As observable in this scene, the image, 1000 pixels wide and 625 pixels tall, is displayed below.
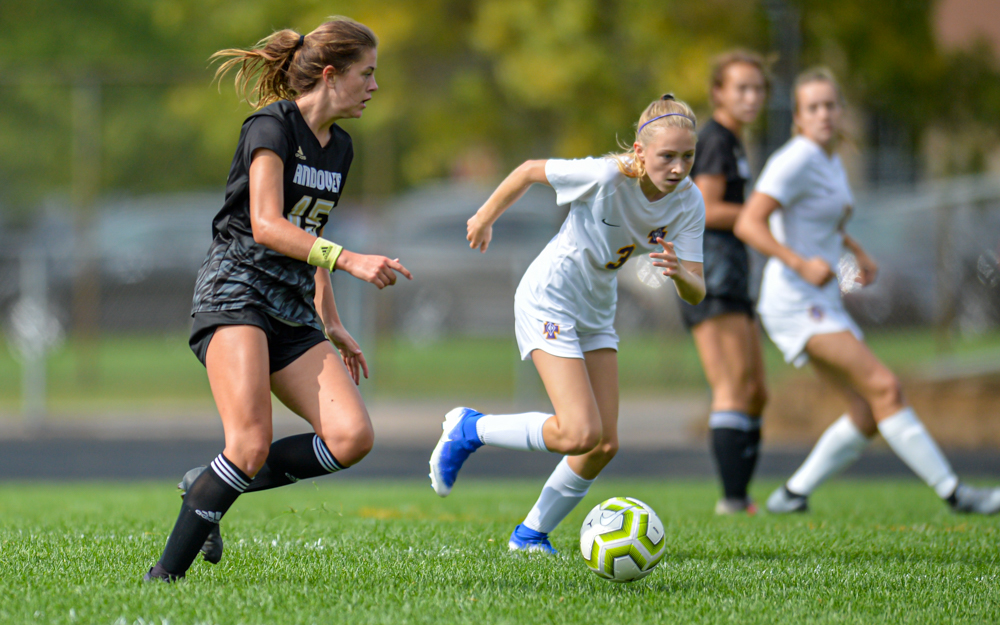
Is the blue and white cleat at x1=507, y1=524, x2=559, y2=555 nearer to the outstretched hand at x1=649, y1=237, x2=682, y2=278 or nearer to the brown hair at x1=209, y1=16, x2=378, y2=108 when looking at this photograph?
the outstretched hand at x1=649, y1=237, x2=682, y2=278

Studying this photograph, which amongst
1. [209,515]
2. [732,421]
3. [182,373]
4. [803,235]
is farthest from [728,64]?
[182,373]

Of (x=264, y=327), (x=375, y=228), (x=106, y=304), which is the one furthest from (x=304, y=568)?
(x=375, y=228)

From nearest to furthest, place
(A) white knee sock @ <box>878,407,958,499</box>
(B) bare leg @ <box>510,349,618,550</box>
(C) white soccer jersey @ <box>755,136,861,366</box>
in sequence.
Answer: (B) bare leg @ <box>510,349,618,550</box>, (A) white knee sock @ <box>878,407,958,499</box>, (C) white soccer jersey @ <box>755,136,861,366</box>

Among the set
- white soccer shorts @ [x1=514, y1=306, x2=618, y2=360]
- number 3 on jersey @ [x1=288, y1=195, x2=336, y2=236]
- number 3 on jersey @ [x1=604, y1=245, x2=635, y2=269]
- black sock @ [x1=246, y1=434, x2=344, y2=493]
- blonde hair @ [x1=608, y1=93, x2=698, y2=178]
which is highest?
blonde hair @ [x1=608, y1=93, x2=698, y2=178]

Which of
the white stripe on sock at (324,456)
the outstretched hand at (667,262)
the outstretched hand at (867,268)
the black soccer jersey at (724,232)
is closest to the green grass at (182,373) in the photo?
the outstretched hand at (867,268)

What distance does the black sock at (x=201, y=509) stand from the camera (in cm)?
369

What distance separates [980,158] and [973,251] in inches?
282

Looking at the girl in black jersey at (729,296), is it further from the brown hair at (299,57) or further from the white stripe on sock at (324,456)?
the white stripe on sock at (324,456)

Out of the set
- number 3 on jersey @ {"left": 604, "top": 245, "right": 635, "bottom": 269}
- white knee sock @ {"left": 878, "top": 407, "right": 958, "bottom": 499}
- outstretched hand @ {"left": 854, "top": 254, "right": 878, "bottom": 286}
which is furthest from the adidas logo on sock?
outstretched hand @ {"left": 854, "top": 254, "right": 878, "bottom": 286}

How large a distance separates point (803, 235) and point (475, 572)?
10.2 feet

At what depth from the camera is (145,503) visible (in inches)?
277

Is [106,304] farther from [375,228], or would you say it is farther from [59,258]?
[375,228]

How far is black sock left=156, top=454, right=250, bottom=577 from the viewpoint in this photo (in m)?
3.69

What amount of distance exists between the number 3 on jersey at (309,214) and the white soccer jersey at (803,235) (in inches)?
115
